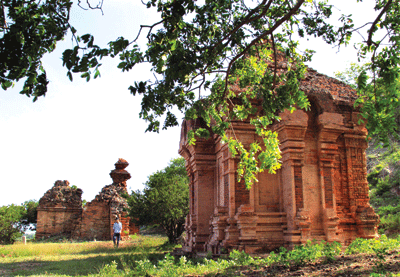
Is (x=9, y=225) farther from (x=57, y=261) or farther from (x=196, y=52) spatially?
(x=196, y=52)

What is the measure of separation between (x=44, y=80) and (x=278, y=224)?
642 cm

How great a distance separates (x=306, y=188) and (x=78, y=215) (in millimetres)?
19398

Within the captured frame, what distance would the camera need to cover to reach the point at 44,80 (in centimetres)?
427

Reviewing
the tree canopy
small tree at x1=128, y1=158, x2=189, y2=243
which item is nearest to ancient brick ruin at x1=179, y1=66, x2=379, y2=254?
the tree canopy

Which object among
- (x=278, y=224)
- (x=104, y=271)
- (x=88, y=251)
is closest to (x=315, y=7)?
(x=278, y=224)

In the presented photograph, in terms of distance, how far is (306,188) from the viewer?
877 centimetres

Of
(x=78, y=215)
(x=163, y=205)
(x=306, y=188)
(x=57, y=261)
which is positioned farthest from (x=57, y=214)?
(x=306, y=188)

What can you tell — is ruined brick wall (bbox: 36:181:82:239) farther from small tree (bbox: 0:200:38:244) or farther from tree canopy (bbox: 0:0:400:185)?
tree canopy (bbox: 0:0:400:185)

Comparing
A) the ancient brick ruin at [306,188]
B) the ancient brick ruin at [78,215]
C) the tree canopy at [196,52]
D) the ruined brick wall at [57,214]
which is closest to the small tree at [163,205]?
the ancient brick ruin at [78,215]

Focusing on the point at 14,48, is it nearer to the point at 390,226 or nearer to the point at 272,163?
the point at 272,163

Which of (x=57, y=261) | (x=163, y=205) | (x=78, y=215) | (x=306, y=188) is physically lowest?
(x=57, y=261)

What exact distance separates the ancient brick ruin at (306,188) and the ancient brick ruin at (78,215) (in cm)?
1431

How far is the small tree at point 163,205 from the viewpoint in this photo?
18000mm

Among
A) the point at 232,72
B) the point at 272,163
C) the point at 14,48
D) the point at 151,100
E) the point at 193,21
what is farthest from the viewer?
the point at 232,72
